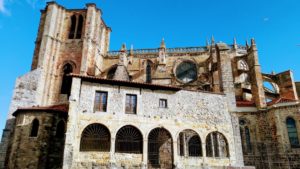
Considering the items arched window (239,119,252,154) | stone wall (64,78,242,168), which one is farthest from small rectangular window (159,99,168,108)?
arched window (239,119,252,154)

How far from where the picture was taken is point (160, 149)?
57.7 ft

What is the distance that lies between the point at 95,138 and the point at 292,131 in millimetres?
14338

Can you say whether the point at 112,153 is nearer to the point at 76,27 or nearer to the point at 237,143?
the point at 237,143

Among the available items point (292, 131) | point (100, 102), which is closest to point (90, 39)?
point (100, 102)

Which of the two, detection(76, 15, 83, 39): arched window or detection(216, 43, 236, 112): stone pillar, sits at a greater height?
detection(76, 15, 83, 39): arched window

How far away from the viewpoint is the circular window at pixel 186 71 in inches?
1161

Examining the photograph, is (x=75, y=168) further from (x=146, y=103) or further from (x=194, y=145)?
(x=194, y=145)

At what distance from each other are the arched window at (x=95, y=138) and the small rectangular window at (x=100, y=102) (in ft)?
3.72

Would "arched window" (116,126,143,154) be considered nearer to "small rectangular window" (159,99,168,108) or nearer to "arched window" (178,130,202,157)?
"small rectangular window" (159,99,168,108)

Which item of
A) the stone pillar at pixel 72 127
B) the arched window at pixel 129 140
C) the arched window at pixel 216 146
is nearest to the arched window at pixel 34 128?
the stone pillar at pixel 72 127

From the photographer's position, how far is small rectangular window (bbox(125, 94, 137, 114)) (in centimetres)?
1650

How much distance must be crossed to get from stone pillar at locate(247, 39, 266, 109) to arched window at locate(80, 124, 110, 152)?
12665 millimetres

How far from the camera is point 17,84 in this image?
75.0ft

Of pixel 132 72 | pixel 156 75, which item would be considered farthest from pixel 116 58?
pixel 156 75
